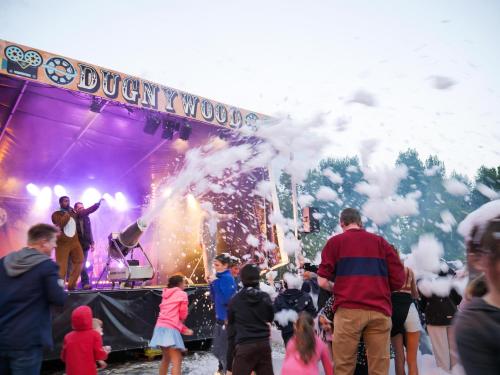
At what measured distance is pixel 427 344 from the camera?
7352 mm

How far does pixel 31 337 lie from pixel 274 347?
6.25 metres

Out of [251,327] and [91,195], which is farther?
[91,195]

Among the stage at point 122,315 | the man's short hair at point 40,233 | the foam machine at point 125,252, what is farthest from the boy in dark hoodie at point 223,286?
the foam machine at point 125,252

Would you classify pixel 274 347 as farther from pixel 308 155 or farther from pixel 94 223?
pixel 94 223

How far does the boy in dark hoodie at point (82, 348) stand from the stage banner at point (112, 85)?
5.83 m

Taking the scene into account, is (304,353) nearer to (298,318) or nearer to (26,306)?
(298,318)

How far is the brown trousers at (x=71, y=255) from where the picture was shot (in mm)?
8125

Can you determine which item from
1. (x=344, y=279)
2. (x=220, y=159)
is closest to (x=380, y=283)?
(x=344, y=279)

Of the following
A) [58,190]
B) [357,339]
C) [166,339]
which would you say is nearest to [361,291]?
[357,339]

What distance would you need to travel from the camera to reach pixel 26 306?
9.90 ft

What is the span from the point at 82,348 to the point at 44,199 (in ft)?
41.4

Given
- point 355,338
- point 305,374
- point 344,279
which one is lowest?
point 305,374

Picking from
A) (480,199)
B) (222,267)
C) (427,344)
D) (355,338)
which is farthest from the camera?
(480,199)

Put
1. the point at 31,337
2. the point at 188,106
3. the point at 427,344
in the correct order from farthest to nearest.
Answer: the point at 188,106
the point at 427,344
the point at 31,337
